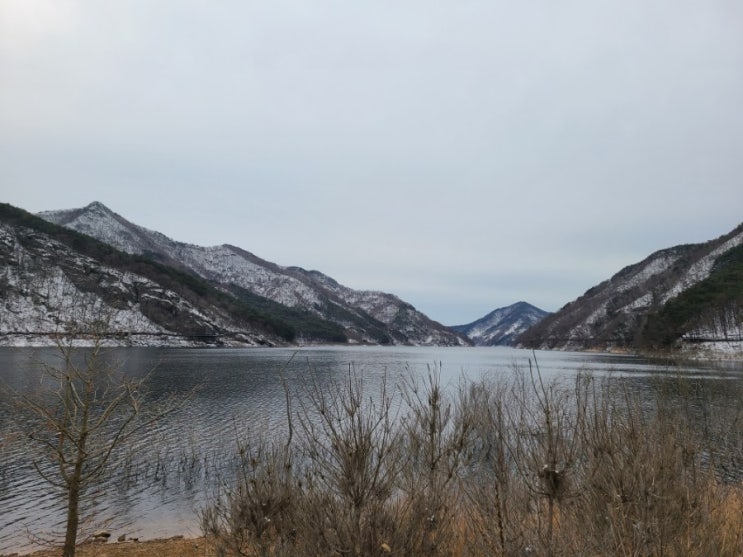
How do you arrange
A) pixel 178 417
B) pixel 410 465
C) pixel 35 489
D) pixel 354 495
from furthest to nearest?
pixel 178 417 → pixel 35 489 → pixel 410 465 → pixel 354 495

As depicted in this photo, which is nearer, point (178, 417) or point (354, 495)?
point (354, 495)

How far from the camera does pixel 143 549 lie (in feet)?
53.2

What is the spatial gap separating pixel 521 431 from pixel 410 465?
224 cm

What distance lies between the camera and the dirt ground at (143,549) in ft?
50.2

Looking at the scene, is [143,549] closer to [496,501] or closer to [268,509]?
[268,509]

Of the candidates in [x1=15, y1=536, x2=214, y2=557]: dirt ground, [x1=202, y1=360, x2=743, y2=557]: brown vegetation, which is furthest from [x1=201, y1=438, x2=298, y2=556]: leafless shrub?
[x1=15, y1=536, x2=214, y2=557]: dirt ground

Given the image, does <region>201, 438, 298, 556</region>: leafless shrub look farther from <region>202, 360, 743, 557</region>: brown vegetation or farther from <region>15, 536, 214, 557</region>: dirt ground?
<region>15, 536, 214, 557</region>: dirt ground

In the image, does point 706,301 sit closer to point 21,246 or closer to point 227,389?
point 227,389

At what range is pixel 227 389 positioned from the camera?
6275 cm

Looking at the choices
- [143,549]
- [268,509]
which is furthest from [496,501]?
[143,549]

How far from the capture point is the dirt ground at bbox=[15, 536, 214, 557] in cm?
1531

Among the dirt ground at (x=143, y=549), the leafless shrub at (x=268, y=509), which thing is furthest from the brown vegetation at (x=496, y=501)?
the dirt ground at (x=143, y=549)

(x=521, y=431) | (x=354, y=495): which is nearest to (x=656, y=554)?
(x=521, y=431)

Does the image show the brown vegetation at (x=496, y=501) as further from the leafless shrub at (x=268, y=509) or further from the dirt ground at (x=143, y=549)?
the dirt ground at (x=143, y=549)
